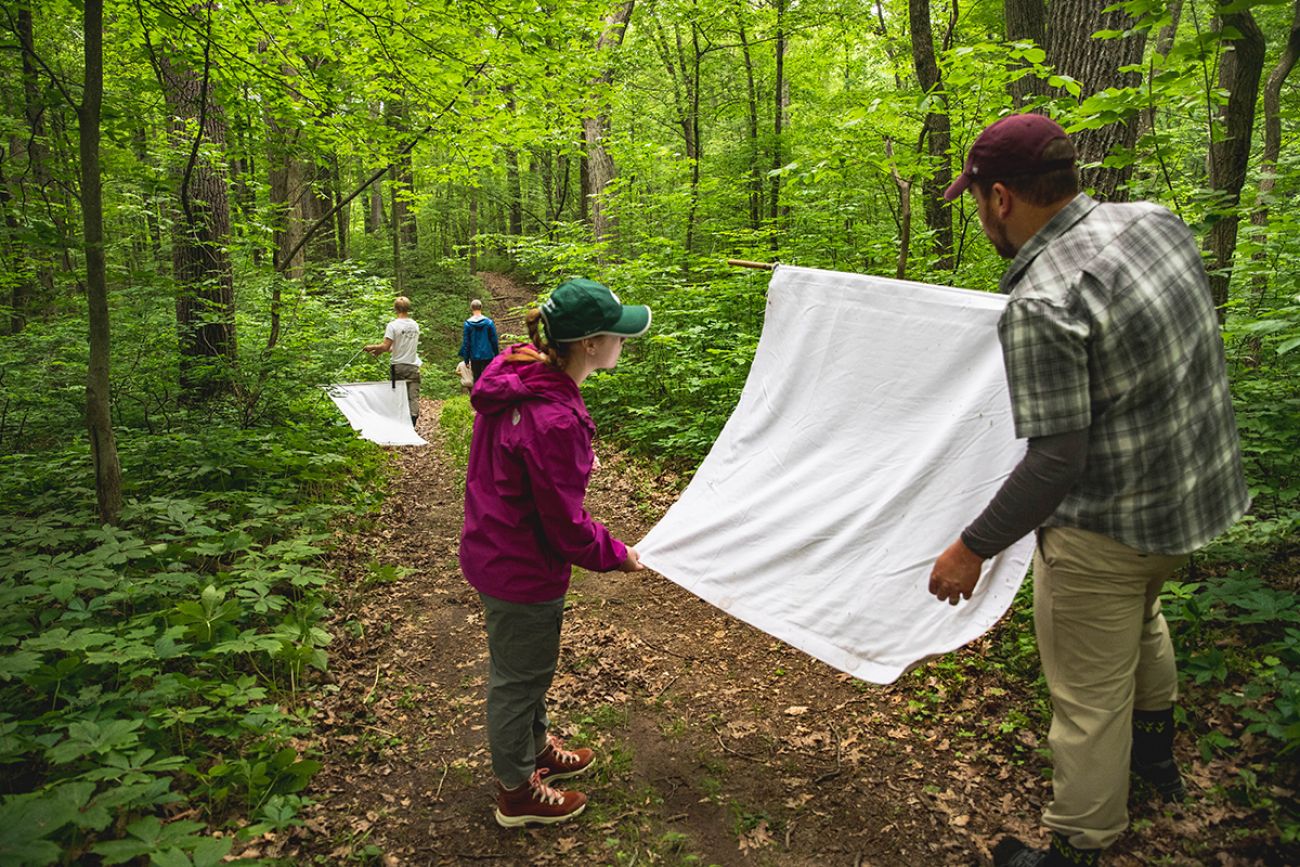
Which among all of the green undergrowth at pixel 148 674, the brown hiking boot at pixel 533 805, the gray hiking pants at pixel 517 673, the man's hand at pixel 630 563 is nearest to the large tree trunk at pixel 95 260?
the green undergrowth at pixel 148 674

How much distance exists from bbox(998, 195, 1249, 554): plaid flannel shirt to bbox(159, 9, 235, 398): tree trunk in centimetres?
719

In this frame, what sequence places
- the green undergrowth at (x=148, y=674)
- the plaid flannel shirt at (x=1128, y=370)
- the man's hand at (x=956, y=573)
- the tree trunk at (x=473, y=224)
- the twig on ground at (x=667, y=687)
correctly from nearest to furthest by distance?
the plaid flannel shirt at (x=1128, y=370) < the man's hand at (x=956, y=573) < the green undergrowth at (x=148, y=674) < the twig on ground at (x=667, y=687) < the tree trunk at (x=473, y=224)

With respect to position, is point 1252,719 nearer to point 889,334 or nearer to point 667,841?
point 889,334

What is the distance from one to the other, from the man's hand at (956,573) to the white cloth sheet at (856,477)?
0.78 feet

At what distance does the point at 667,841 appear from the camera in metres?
2.71

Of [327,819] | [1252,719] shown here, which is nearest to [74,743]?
[327,819]

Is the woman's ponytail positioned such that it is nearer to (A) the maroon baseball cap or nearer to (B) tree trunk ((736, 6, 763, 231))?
(A) the maroon baseball cap

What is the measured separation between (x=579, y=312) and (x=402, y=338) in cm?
766

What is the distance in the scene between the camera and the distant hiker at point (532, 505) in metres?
2.41

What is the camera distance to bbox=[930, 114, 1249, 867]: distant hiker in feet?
5.96

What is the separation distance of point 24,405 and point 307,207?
42.6 ft

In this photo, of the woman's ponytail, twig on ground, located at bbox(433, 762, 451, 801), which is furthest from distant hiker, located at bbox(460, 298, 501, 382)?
the woman's ponytail

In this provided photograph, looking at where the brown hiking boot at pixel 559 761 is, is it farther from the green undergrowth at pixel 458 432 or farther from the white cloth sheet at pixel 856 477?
the green undergrowth at pixel 458 432

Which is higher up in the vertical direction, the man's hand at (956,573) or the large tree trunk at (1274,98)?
the large tree trunk at (1274,98)
